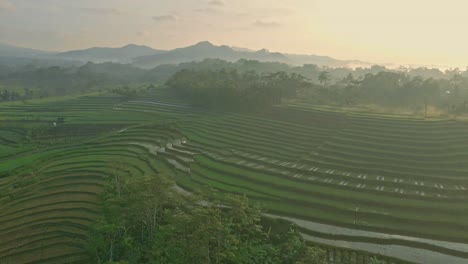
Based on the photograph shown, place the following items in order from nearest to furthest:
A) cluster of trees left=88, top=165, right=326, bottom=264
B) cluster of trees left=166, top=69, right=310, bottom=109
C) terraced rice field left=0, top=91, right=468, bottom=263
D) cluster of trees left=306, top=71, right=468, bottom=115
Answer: cluster of trees left=88, top=165, right=326, bottom=264
terraced rice field left=0, top=91, right=468, bottom=263
cluster of trees left=166, top=69, right=310, bottom=109
cluster of trees left=306, top=71, right=468, bottom=115

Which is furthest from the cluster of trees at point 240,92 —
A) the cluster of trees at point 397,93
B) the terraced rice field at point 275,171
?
the terraced rice field at point 275,171

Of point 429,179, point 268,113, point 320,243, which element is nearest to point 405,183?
point 429,179

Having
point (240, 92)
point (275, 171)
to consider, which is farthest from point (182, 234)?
point (240, 92)

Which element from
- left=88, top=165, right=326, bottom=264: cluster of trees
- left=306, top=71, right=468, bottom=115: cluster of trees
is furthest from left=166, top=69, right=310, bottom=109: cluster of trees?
left=88, top=165, right=326, bottom=264: cluster of trees

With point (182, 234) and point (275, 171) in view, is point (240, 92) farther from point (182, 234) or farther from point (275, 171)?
point (182, 234)

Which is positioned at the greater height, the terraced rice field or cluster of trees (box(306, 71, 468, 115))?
cluster of trees (box(306, 71, 468, 115))

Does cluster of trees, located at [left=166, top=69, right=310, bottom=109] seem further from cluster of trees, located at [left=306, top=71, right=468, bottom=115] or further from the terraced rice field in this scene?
the terraced rice field

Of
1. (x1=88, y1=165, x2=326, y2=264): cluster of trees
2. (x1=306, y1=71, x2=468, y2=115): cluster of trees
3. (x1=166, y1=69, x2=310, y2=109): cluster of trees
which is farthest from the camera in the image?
(x1=306, y1=71, x2=468, y2=115): cluster of trees

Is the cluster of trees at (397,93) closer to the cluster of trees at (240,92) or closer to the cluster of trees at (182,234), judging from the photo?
the cluster of trees at (240,92)
